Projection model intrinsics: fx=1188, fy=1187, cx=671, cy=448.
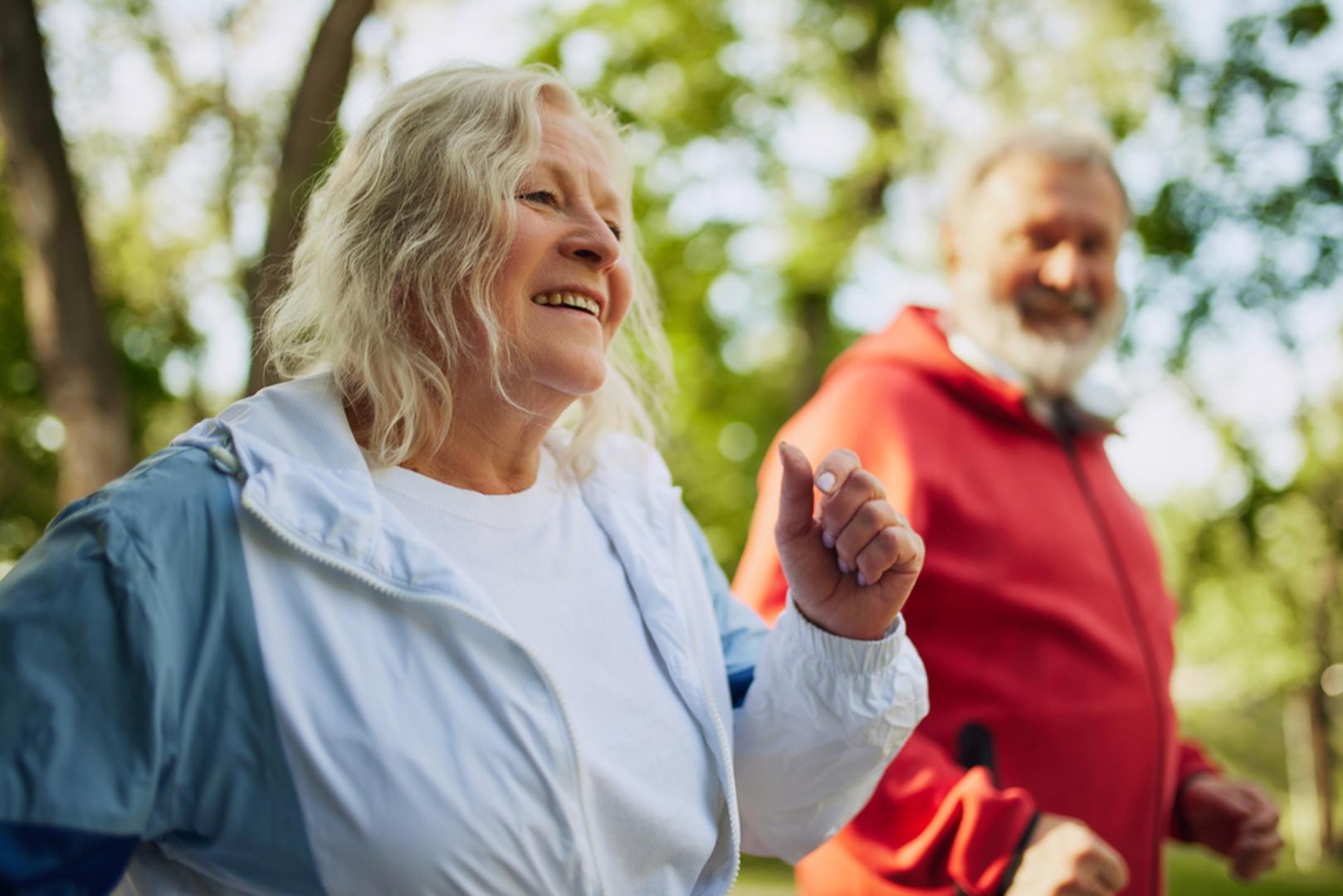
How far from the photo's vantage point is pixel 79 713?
1300 mm

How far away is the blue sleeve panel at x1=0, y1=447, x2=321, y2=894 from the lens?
1277mm

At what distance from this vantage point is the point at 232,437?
1575mm

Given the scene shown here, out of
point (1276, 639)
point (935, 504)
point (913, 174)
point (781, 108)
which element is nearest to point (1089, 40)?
point (913, 174)

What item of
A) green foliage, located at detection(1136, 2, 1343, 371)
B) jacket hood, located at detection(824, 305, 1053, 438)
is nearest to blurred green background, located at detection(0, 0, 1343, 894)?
green foliage, located at detection(1136, 2, 1343, 371)

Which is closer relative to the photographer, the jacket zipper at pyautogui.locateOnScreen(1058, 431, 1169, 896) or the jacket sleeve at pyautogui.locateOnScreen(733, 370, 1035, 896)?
the jacket sleeve at pyautogui.locateOnScreen(733, 370, 1035, 896)

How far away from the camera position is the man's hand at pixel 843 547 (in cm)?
167

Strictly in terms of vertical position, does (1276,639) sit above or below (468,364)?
below

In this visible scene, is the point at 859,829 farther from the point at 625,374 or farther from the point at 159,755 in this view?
the point at 159,755

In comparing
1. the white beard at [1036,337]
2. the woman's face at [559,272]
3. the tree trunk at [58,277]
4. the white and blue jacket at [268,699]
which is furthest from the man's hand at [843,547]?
the tree trunk at [58,277]

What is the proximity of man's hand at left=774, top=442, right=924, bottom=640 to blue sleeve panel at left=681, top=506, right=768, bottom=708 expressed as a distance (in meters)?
0.23

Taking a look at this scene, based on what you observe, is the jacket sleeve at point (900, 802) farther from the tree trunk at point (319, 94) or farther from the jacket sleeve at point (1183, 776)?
the tree trunk at point (319, 94)

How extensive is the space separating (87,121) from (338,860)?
10.9 meters

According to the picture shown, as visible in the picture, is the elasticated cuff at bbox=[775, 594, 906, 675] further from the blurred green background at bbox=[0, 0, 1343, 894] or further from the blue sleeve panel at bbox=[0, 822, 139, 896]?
the blurred green background at bbox=[0, 0, 1343, 894]

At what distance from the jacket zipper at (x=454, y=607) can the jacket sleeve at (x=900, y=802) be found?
884mm
